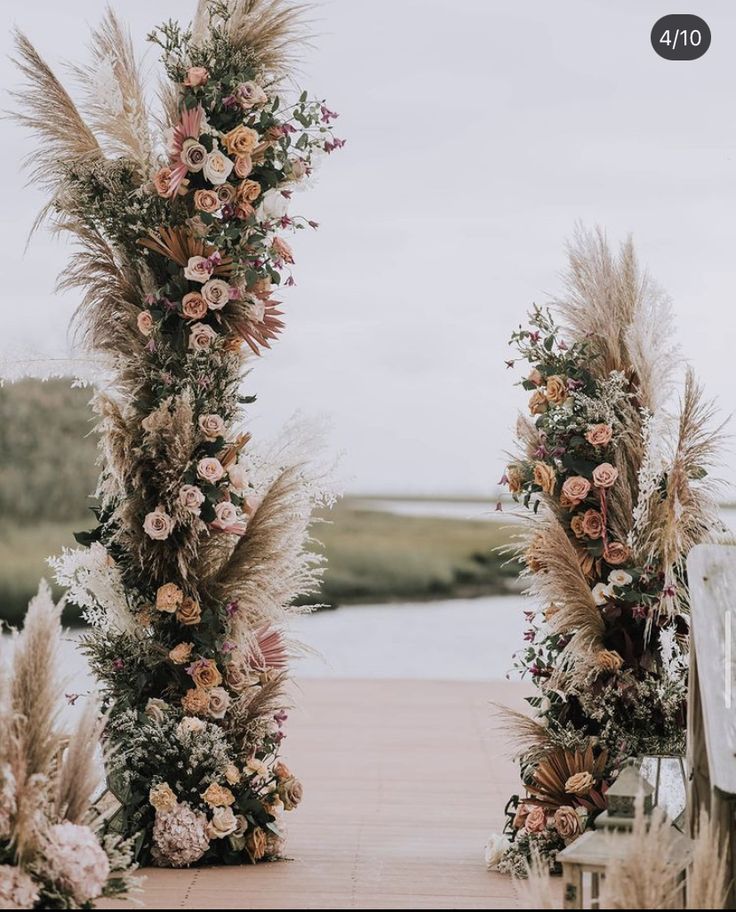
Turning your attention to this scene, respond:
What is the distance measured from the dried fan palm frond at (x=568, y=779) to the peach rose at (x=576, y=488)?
648 millimetres

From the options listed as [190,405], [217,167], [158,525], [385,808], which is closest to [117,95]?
[217,167]

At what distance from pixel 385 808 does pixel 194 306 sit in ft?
6.48

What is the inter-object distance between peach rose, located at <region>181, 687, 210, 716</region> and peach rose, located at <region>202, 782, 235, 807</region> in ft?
0.62

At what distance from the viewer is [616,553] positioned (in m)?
3.63

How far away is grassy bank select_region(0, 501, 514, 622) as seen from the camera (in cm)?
922

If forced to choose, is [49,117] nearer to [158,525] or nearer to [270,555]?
[158,525]

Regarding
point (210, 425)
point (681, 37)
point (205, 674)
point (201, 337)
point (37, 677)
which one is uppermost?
point (681, 37)

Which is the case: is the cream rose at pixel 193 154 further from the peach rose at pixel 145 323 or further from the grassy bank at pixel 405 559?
the grassy bank at pixel 405 559

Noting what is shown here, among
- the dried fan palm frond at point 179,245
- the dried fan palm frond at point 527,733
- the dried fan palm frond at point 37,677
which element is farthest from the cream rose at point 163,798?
the dried fan palm frond at point 179,245

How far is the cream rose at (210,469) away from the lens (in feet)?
11.6

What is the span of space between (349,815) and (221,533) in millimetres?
1347

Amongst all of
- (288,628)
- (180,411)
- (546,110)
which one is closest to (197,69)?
(180,411)

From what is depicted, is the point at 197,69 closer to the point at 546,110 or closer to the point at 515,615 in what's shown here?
the point at 546,110

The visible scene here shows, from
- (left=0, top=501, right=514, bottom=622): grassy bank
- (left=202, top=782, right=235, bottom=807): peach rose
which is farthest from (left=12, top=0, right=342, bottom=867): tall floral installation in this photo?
(left=0, top=501, right=514, bottom=622): grassy bank
